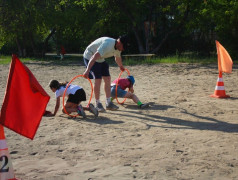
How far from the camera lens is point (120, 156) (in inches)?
181

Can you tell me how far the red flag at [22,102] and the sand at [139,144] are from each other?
2.03ft

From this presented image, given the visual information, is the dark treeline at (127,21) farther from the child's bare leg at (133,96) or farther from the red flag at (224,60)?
the child's bare leg at (133,96)

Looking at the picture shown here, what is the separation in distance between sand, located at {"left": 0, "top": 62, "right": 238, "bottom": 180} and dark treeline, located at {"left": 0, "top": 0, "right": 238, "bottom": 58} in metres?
12.4

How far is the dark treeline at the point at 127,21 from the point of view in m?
20.3

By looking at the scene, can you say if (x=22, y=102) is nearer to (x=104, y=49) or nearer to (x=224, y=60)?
(x=104, y=49)

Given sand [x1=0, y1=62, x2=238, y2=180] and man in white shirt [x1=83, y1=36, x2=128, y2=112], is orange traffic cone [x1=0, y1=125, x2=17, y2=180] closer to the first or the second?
sand [x1=0, y1=62, x2=238, y2=180]

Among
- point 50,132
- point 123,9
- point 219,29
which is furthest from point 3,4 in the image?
point 50,132

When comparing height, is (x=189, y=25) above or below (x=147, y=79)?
above

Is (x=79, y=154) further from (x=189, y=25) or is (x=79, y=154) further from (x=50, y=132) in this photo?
(x=189, y=25)

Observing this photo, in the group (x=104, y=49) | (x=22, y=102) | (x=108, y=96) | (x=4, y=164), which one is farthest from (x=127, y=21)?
(x=4, y=164)

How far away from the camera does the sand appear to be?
160 inches

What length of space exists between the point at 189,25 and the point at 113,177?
1654 centimetres

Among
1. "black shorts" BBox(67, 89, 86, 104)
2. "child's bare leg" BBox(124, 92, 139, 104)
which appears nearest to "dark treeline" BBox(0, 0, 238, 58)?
"child's bare leg" BBox(124, 92, 139, 104)

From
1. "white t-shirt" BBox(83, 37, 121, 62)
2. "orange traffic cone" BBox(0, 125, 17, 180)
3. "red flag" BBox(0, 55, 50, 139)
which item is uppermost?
"white t-shirt" BBox(83, 37, 121, 62)
